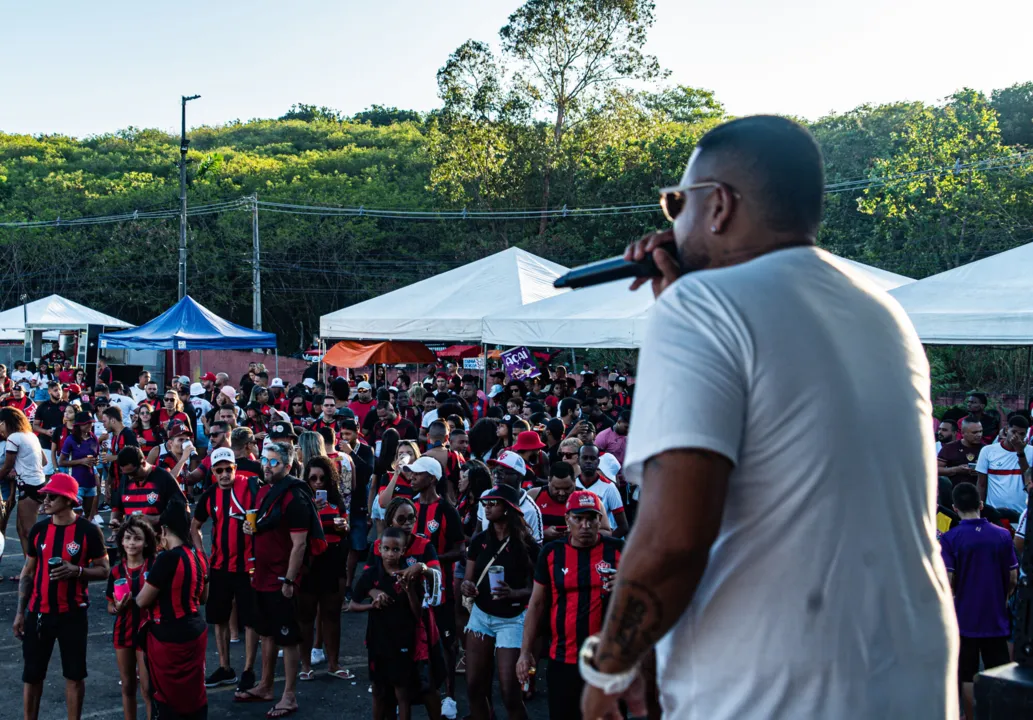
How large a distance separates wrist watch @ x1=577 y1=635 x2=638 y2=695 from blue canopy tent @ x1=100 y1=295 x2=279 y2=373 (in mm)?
17938

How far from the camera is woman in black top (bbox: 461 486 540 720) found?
6.21 meters

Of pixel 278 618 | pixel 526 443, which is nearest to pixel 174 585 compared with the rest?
pixel 278 618

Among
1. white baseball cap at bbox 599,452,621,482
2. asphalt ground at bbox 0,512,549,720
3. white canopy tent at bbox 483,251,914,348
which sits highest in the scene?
white canopy tent at bbox 483,251,914,348

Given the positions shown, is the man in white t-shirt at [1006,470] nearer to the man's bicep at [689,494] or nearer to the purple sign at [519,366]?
the man's bicep at [689,494]

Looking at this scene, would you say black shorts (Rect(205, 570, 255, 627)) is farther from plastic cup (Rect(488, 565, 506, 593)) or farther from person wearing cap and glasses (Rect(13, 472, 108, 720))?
plastic cup (Rect(488, 565, 506, 593))

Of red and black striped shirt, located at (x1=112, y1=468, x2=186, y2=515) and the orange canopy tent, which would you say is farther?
the orange canopy tent

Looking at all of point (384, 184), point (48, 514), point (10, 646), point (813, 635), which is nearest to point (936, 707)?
point (813, 635)

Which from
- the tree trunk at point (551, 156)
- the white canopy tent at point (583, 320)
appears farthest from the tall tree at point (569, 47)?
the white canopy tent at point (583, 320)

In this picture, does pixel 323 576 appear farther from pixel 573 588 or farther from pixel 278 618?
pixel 573 588

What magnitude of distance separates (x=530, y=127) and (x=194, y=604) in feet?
100

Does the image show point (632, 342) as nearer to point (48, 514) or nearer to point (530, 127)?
point (48, 514)

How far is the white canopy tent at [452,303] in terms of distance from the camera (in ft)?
50.7

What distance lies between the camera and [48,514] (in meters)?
6.70

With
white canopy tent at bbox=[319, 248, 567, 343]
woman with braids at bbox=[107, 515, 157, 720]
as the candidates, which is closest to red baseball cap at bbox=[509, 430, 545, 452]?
woman with braids at bbox=[107, 515, 157, 720]
